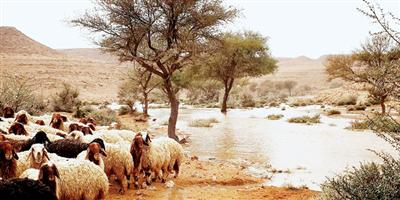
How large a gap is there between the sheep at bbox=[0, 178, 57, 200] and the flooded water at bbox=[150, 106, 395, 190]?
6.31 meters

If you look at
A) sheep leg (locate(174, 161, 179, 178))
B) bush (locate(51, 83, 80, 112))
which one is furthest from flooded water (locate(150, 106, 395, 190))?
bush (locate(51, 83, 80, 112))

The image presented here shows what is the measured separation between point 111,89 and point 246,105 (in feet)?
103

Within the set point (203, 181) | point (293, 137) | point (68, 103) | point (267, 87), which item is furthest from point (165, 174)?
point (267, 87)

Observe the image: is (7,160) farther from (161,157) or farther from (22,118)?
(22,118)

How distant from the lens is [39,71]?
63.7 meters

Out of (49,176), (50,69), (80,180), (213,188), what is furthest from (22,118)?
(50,69)

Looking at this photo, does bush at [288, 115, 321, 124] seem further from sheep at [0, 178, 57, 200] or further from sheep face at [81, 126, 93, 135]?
sheep at [0, 178, 57, 200]

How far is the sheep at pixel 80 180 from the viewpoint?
6.64 metres

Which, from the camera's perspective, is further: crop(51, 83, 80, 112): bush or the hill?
the hill

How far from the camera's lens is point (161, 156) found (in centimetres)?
970

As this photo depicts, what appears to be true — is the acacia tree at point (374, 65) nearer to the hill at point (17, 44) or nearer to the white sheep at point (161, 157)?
the white sheep at point (161, 157)

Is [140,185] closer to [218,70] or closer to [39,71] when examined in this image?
[218,70]

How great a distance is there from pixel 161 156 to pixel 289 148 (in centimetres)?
824

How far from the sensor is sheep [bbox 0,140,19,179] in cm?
682
